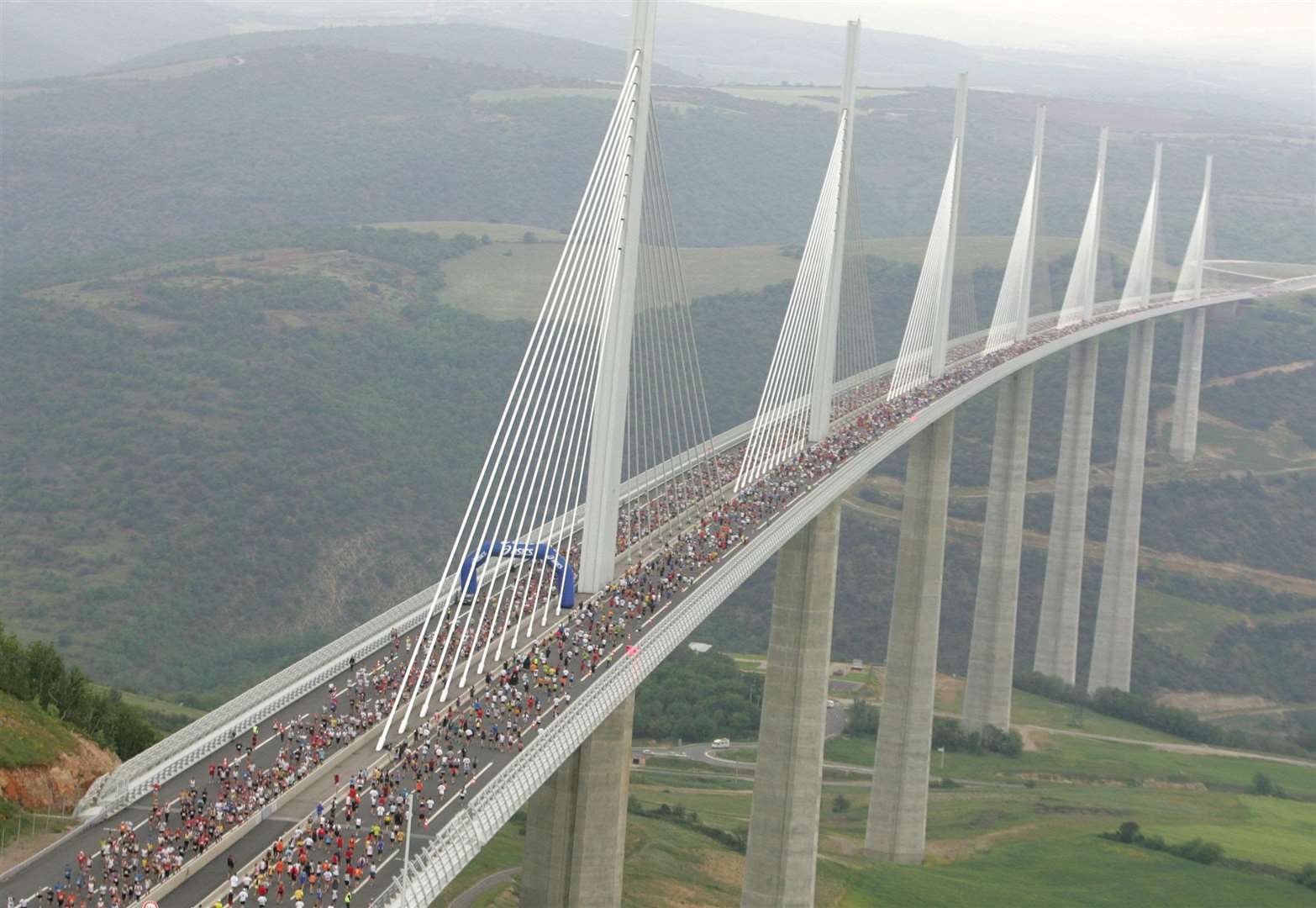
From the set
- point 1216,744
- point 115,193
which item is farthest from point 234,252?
point 1216,744

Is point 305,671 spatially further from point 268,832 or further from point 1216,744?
point 1216,744

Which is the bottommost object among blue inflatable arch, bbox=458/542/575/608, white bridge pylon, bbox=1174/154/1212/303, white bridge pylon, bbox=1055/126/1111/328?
blue inflatable arch, bbox=458/542/575/608

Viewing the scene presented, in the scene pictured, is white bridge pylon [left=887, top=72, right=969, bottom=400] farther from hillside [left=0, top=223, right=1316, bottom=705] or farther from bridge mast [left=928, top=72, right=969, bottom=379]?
hillside [left=0, top=223, right=1316, bottom=705]

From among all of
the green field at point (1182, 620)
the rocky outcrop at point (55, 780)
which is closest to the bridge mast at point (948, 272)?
the green field at point (1182, 620)

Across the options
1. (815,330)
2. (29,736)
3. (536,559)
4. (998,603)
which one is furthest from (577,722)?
(998,603)

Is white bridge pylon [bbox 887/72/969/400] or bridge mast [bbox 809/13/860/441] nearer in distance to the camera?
bridge mast [bbox 809/13/860/441]

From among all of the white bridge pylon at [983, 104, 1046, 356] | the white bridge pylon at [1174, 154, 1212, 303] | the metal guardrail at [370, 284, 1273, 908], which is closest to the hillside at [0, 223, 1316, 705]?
the white bridge pylon at [1174, 154, 1212, 303]

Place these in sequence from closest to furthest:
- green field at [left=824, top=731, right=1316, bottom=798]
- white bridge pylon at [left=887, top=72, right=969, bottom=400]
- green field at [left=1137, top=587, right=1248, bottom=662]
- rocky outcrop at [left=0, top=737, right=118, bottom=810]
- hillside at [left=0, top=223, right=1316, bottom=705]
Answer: rocky outcrop at [left=0, top=737, right=118, bottom=810], white bridge pylon at [left=887, top=72, right=969, bottom=400], green field at [left=824, top=731, right=1316, bottom=798], hillside at [left=0, top=223, right=1316, bottom=705], green field at [left=1137, top=587, right=1248, bottom=662]

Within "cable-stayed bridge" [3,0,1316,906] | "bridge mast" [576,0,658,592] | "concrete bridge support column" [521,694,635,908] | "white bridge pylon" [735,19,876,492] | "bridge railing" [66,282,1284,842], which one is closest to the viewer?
"cable-stayed bridge" [3,0,1316,906]

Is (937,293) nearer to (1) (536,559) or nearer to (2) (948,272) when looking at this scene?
(2) (948,272)
